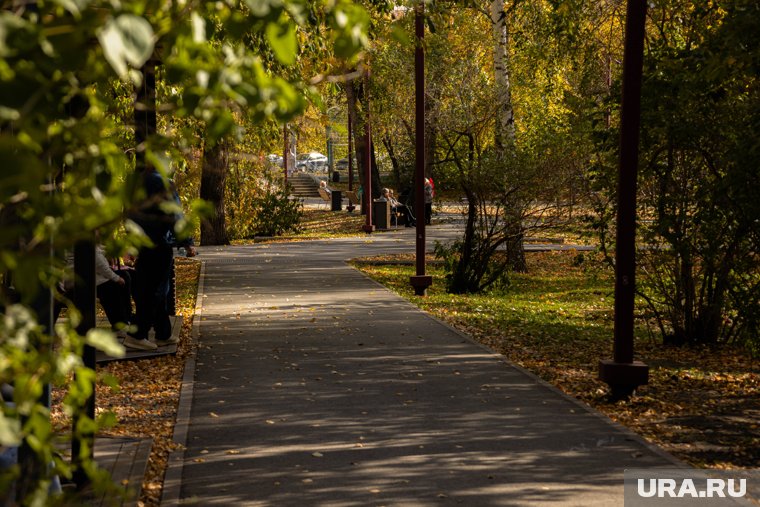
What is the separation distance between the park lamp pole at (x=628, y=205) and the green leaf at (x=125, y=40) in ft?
23.5

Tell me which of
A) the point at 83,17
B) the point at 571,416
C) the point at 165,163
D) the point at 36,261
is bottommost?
the point at 571,416

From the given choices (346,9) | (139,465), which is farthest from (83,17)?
(139,465)

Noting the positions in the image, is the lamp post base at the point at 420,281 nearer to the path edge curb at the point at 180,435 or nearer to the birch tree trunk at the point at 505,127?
the birch tree trunk at the point at 505,127

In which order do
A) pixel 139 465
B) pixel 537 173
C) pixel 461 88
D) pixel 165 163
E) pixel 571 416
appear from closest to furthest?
1. pixel 165 163
2. pixel 139 465
3. pixel 571 416
4. pixel 537 173
5. pixel 461 88

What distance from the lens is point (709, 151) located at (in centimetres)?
1180

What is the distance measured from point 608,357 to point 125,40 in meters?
10.4

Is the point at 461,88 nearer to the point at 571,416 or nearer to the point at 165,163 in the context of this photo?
the point at 571,416

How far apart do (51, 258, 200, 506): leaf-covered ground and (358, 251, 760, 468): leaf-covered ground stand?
3.42 m

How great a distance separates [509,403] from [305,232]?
2744 centimetres

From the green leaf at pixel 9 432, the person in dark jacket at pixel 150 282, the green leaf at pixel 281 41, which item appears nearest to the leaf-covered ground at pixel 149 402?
the person in dark jacket at pixel 150 282

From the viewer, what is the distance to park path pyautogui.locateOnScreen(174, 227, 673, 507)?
6691 mm

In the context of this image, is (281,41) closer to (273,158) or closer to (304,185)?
(273,158)

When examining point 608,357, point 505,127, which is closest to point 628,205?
point 608,357

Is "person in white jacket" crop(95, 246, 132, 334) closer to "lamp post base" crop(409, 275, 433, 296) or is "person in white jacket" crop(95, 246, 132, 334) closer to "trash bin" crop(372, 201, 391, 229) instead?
"lamp post base" crop(409, 275, 433, 296)
